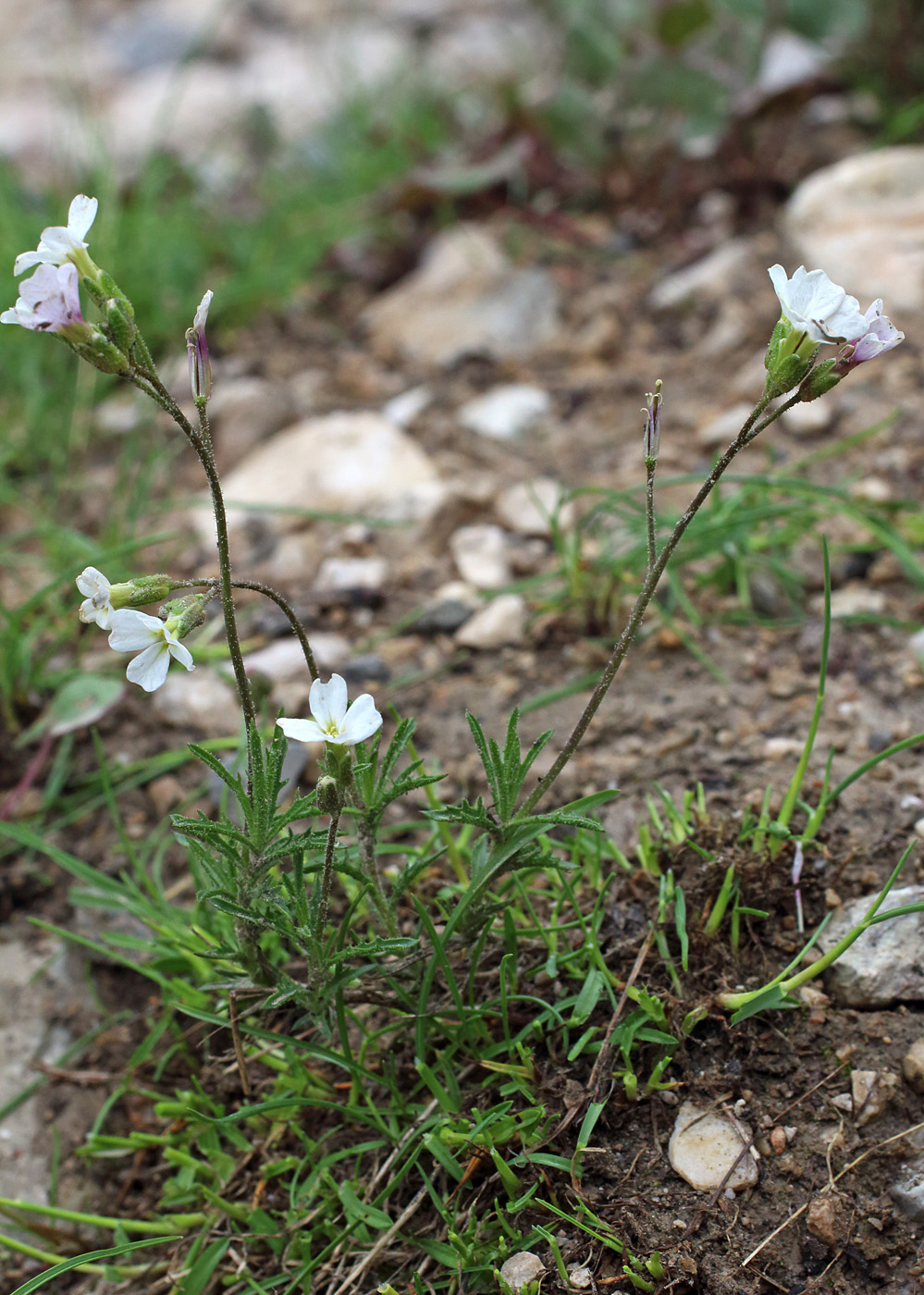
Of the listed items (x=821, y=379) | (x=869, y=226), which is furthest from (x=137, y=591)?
(x=869, y=226)

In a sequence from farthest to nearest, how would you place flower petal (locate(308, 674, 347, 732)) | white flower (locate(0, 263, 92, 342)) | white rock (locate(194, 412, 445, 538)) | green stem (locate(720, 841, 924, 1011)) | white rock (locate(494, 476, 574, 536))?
1. white rock (locate(194, 412, 445, 538))
2. white rock (locate(494, 476, 574, 536))
3. green stem (locate(720, 841, 924, 1011))
4. flower petal (locate(308, 674, 347, 732))
5. white flower (locate(0, 263, 92, 342))

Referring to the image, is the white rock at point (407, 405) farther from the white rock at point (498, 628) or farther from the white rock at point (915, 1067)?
the white rock at point (915, 1067)

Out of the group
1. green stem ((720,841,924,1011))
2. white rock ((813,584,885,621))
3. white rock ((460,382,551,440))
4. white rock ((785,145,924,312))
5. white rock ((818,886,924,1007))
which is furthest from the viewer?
white rock ((460,382,551,440))

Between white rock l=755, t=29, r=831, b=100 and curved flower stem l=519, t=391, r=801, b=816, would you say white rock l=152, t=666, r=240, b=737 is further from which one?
white rock l=755, t=29, r=831, b=100

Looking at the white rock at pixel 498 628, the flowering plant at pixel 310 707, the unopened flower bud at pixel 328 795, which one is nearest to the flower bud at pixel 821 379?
the flowering plant at pixel 310 707

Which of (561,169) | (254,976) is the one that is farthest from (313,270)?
(254,976)

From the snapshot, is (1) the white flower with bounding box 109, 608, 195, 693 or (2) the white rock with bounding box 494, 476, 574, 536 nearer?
(1) the white flower with bounding box 109, 608, 195, 693

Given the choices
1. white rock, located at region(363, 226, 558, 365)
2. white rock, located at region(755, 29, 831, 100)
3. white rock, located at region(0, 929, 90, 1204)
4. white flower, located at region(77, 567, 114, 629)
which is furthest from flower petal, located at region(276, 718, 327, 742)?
white rock, located at region(755, 29, 831, 100)

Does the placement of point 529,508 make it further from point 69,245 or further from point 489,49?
point 489,49

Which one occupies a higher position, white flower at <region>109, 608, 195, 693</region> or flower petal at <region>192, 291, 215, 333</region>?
flower petal at <region>192, 291, 215, 333</region>
